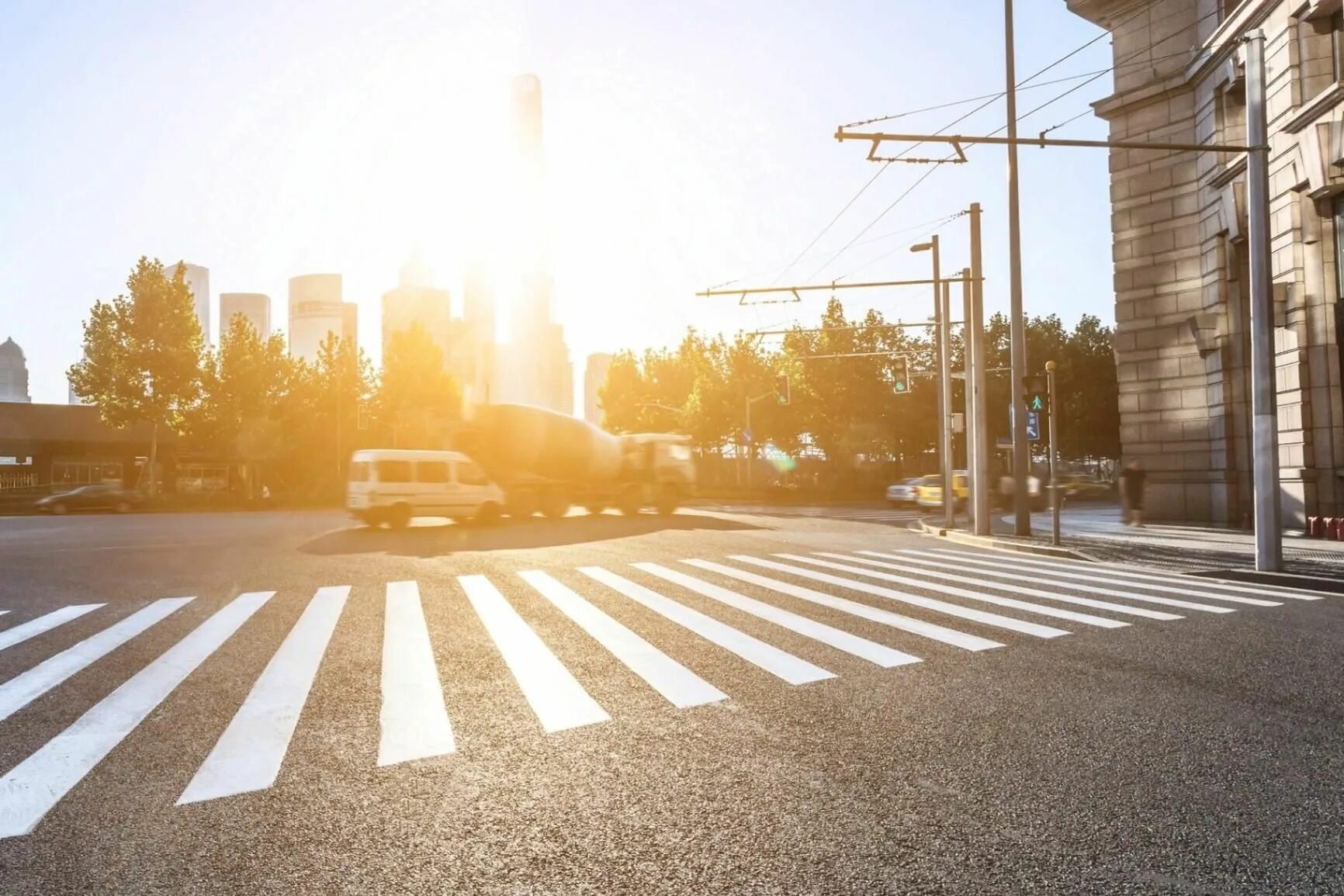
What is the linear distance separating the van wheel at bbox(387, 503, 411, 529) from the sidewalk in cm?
1325

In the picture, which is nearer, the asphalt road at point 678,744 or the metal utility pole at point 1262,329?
the asphalt road at point 678,744

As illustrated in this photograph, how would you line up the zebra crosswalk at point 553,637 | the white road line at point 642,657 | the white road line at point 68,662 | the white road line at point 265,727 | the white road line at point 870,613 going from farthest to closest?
the white road line at point 870,613 → the white road line at point 68,662 → the white road line at point 642,657 → the zebra crosswalk at point 553,637 → the white road line at point 265,727

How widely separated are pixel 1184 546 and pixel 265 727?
50.3 feet

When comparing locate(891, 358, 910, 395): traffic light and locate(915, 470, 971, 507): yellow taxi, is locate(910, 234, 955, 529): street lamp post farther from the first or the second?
locate(915, 470, 971, 507): yellow taxi

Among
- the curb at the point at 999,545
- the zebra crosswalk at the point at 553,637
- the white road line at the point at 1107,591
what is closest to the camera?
the zebra crosswalk at the point at 553,637

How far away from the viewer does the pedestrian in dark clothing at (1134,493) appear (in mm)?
20734

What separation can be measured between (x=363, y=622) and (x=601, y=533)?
37.3 ft

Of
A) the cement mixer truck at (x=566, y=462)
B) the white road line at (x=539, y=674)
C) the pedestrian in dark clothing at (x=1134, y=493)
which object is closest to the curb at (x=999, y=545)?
the pedestrian in dark clothing at (x=1134, y=493)

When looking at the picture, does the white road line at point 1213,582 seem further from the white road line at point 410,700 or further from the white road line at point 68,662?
the white road line at point 68,662

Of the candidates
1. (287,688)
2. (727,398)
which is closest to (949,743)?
(287,688)

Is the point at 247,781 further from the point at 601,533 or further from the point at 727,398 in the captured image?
the point at 727,398

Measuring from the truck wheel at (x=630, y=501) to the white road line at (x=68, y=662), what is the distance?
1892 centimetres

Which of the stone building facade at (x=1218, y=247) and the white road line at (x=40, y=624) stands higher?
the stone building facade at (x=1218, y=247)

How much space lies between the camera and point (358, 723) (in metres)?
5.00
